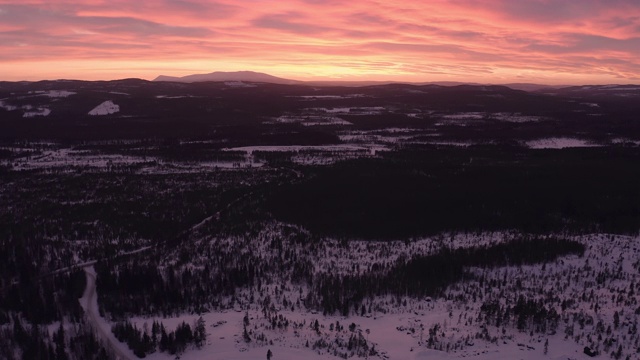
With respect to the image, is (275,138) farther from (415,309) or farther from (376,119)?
(415,309)

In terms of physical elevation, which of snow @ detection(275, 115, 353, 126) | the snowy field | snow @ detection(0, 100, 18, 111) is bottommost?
the snowy field

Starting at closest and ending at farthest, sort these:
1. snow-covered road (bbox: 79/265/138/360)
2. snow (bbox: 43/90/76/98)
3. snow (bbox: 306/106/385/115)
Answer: snow-covered road (bbox: 79/265/138/360), snow (bbox: 306/106/385/115), snow (bbox: 43/90/76/98)

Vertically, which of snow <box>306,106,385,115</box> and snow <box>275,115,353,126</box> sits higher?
snow <box>306,106,385,115</box>

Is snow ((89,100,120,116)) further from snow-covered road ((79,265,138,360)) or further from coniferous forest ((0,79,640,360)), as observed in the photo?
snow-covered road ((79,265,138,360))

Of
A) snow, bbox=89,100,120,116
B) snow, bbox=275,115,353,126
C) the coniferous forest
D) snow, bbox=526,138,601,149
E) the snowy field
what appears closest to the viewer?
the snowy field

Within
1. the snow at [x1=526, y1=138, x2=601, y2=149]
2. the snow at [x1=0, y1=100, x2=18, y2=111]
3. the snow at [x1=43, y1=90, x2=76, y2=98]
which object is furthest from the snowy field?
the snow at [x1=43, y1=90, x2=76, y2=98]

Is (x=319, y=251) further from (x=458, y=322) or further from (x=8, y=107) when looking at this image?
(x=8, y=107)
